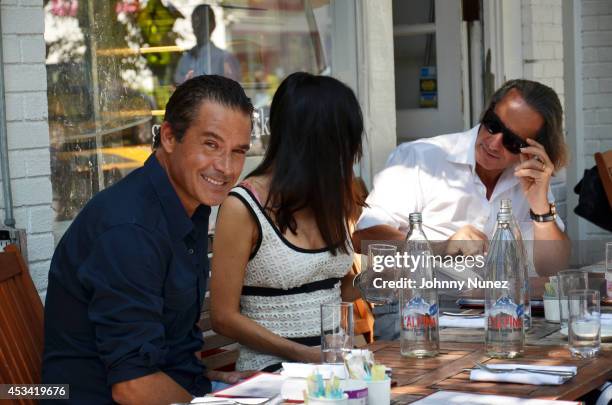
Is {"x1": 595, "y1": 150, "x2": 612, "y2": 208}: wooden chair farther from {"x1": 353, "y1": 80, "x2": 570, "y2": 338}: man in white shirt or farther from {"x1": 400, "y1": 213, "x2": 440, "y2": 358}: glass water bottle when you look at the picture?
{"x1": 400, "y1": 213, "x2": 440, "y2": 358}: glass water bottle

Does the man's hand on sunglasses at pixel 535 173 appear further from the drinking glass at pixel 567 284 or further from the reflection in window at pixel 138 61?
the reflection in window at pixel 138 61

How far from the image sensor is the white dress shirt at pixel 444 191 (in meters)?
4.32

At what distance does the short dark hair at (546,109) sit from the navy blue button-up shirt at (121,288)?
5.74 ft

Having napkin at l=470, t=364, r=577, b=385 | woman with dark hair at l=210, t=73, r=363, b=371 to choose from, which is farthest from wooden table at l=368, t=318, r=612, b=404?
woman with dark hair at l=210, t=73, r=363, b=371

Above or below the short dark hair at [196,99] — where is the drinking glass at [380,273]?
below

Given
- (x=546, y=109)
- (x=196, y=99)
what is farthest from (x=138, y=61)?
(x=196, y=99)

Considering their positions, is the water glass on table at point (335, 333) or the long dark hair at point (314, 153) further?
the long dark hair at point (314, 153)

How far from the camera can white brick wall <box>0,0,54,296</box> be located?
3.80 metres

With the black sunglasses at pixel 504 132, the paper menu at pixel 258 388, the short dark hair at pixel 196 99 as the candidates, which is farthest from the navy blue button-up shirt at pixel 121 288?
the black sunglasses at pixel 504 132

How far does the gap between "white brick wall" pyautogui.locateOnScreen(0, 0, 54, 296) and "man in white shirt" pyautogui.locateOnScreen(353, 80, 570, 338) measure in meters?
1.12

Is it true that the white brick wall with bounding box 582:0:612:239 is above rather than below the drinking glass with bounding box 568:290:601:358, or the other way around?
above

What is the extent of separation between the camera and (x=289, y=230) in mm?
3281

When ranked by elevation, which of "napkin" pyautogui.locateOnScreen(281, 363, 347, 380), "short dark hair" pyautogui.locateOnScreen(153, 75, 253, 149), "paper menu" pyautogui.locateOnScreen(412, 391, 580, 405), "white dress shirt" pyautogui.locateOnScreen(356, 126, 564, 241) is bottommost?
"paper menu" pyautogui.locateOnScreen(412, 391, 580, 405)

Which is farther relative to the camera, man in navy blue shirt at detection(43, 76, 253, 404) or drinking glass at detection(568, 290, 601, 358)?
drinking glass at detection(568, 290, 601, 358)
